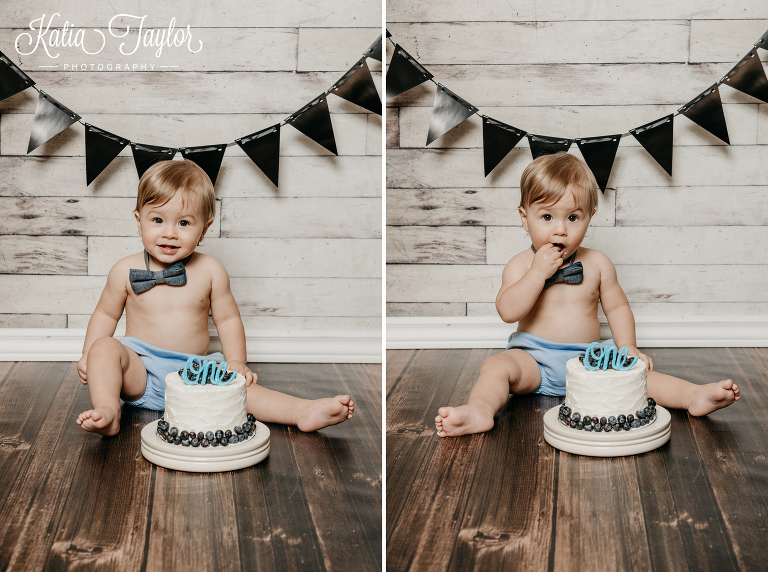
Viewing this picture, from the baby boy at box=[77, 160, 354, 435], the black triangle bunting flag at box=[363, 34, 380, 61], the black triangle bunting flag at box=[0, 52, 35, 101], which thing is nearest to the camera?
the baby boy at box=[77, 160, 354, 435]

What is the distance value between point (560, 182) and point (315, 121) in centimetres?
70

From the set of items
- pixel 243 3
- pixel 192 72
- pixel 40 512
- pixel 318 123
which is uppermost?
pixel 243 3

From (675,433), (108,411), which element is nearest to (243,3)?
(108,411)

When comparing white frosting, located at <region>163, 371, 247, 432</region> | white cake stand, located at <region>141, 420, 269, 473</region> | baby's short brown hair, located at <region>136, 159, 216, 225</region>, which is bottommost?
white cake stand, located at <region>141, 420, 269, 473</region>

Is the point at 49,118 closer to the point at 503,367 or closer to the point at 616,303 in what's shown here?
the point at 503,367

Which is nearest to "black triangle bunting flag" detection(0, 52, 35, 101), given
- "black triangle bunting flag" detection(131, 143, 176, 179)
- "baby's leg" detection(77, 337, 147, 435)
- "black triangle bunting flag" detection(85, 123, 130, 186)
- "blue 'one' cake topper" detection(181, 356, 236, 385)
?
"black triangle bunting flag" detection(85, 123, 130, 186)

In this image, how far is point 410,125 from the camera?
6.64 feet

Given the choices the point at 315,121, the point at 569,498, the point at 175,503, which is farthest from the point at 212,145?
the point at 569,498

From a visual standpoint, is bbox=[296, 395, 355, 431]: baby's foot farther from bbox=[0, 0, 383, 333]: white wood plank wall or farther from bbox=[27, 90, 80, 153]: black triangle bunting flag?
bbox=[27, 90, 80, 153]: black triangle bunting flag

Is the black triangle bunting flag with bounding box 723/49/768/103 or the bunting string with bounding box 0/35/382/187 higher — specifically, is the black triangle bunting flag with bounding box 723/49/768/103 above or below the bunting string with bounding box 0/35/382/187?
above

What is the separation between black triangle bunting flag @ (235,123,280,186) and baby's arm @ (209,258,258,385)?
1.21 feet

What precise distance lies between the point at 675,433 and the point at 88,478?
1045mm

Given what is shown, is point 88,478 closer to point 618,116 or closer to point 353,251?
point 353,251

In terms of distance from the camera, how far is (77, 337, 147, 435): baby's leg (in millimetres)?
1303
